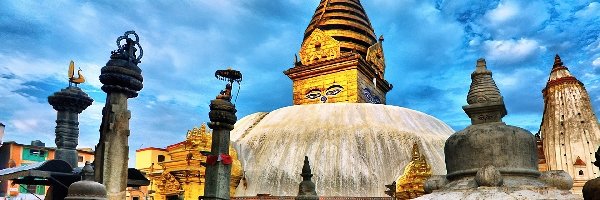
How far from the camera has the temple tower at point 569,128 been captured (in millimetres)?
27688

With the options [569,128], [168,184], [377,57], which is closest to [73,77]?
[168,184]

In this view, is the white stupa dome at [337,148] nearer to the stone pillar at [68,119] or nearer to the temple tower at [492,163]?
the stone pillar at [68,119]

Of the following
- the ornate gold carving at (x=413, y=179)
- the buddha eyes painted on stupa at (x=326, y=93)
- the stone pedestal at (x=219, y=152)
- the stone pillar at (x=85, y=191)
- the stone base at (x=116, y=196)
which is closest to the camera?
the stone pillar at (x=85, y=191)

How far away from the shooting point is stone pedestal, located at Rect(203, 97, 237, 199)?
11.5 meters

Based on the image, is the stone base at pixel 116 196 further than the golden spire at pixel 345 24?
No

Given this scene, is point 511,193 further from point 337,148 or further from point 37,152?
point 37,152

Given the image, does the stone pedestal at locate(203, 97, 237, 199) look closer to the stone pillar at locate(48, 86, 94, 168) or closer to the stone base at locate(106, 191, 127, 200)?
the stone base at locate(106, 191, 127, 200)

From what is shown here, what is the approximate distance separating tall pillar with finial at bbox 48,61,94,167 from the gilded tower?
19.7m

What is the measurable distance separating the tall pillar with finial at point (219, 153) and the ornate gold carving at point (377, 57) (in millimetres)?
23626

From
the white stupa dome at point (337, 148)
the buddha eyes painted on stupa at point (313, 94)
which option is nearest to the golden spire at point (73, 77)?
the white stupa dome at point (337, 148)

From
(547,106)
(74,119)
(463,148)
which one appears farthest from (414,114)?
(463,148)

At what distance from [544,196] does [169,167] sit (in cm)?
1933

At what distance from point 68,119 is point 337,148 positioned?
11.5m

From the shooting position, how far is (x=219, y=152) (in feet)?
38.7
